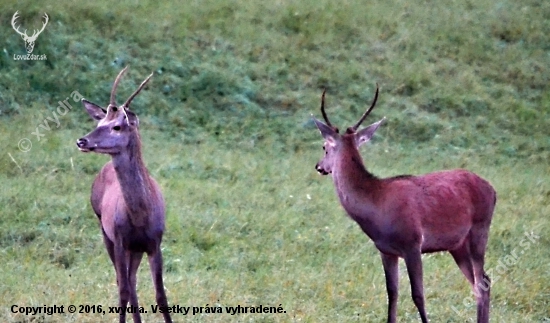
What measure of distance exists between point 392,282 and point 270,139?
21.2 ft

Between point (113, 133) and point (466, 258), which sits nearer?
point (113, 133)

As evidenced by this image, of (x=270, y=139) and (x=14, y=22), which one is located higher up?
(x=14, y=22)

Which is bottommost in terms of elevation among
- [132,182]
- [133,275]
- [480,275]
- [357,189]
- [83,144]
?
[480,275]

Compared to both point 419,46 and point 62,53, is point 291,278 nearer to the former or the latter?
point 62,53

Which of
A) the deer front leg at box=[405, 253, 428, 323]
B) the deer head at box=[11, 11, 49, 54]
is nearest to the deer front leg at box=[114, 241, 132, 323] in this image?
the deer front leg at box=[405, 253, 428, 323]

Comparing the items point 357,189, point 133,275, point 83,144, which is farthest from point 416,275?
point 83,144

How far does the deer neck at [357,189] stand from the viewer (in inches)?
265

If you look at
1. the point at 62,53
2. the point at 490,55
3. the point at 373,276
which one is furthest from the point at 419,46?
the point at 373,276

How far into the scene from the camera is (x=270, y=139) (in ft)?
42.9

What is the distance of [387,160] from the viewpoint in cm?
1278

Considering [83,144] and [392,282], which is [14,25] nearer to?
[83,144]

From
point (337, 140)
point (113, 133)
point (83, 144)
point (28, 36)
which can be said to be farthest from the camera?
point (28, 36)

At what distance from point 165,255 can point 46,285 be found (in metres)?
1.42

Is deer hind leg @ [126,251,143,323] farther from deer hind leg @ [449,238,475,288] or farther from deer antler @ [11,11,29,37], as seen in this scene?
deer antler @ [11,11,29,37]
